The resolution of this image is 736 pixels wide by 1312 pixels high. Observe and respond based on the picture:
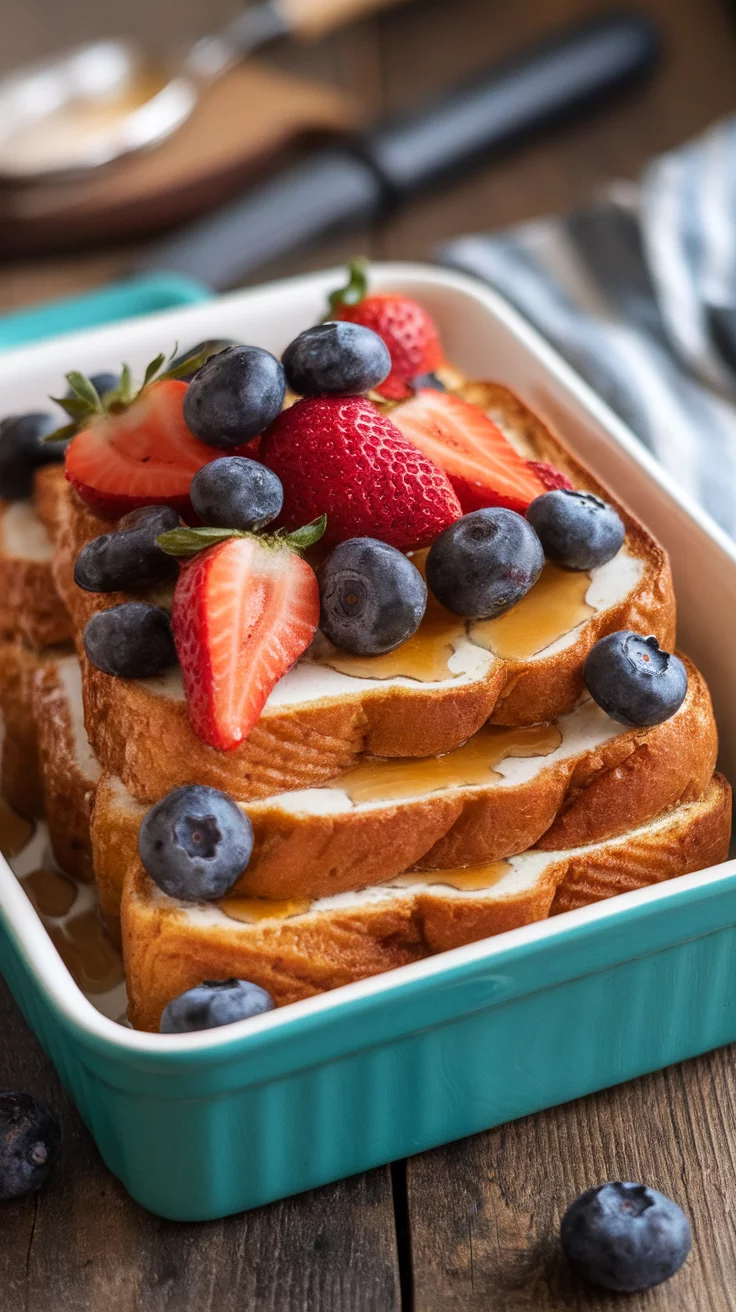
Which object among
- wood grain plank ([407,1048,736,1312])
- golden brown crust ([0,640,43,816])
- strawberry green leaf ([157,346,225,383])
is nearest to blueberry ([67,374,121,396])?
strawberry green leaf ([157,346,225,383])

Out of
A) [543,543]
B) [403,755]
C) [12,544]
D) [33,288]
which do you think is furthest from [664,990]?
[33,288]

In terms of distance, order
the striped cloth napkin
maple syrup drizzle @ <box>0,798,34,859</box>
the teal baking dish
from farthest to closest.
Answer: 1. the striped cloth napkin
2. maple syrup drizzle @ <box>0,798,34,859</box>
3. the teal baking dish

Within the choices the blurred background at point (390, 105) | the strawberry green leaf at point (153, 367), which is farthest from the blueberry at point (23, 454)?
the blurred background at point (390, 105)

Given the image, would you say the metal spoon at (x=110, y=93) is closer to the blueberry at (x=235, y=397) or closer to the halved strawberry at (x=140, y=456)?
the halved strawberry at (x=140, y=456)

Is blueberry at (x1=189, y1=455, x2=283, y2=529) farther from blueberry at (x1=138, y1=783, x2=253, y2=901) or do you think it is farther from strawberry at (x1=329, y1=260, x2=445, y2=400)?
strawberry at (x1=329, y1=260, x2=445, y2=400)

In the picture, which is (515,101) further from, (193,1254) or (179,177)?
(193,1254)

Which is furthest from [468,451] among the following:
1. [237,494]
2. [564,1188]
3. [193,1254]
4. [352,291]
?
[193,1254]
